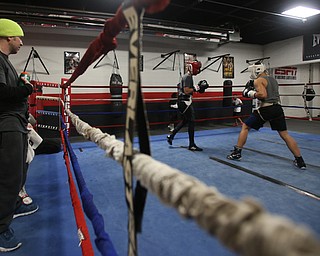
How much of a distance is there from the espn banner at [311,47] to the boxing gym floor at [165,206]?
4219 millimetres

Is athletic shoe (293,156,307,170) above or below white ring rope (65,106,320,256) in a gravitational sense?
below

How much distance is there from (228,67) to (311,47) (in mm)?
2404

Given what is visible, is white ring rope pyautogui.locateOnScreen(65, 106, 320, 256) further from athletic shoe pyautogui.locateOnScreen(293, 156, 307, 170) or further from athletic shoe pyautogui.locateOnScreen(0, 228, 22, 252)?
athletic shoe pyautogui.locateOnScreen(293, 156, 307, 170)

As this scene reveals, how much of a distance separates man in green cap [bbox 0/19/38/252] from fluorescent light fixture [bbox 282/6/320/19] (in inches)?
233

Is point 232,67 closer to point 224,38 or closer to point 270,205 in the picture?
point 224,38

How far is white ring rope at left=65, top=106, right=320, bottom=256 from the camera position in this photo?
179mm

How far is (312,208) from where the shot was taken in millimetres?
1891

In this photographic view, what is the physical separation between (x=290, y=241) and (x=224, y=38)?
698 cm

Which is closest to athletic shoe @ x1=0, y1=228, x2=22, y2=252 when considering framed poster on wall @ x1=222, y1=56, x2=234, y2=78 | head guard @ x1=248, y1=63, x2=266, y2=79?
head guard @ x1=248, y1=63, x2=266, y2=79

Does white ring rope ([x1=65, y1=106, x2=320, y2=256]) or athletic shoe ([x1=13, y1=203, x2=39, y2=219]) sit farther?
athletic shoe ([x1=13, y1=203, x2=39, y2=219])

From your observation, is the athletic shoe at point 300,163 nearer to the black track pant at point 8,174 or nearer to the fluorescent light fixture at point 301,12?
the black track pant at point 8,174

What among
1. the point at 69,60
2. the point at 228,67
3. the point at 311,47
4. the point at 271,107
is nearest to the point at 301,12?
the point at 311,47

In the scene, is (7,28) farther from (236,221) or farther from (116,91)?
(116,91)

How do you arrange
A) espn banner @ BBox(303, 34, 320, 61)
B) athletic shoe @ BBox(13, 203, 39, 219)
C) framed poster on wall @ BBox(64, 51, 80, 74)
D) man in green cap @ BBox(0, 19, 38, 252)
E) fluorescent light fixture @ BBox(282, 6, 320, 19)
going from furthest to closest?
espn banner @ BBox(303, 34, 320, 61) → framed poster on wall @ BBox(64, 51, 80, 74) → fluorescent light fixture @ BBox(282, 6, 320, 19) → athletic shoe @ BBox(13, 203, 39, 219) → man in green cap @ BBox(0, 19, 38, 252)
